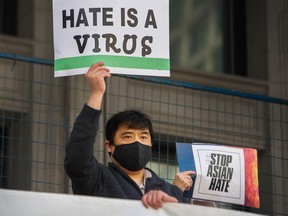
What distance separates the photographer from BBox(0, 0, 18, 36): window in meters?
14.2

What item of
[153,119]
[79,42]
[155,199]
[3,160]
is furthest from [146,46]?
[3,160]

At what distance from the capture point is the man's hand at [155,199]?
27.2ft

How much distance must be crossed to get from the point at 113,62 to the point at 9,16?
16.7 ft

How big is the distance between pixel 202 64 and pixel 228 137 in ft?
8.75

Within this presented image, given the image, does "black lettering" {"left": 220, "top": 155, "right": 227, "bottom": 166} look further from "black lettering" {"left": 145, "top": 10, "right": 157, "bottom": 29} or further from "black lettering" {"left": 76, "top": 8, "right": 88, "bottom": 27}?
"black lettering" {"left": 76, "top": 8, "right": 88, "bottom": 27}

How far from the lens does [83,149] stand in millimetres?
8594

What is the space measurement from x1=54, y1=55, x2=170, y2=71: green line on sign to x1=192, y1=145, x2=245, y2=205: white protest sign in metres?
1.03

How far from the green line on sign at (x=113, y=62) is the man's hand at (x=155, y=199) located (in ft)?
4.44

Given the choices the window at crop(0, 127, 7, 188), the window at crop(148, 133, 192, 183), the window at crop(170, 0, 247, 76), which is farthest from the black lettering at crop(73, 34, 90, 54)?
the window at crop(170, 0, 247, 76)

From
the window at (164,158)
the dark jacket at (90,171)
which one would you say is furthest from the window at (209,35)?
Result: the dark jacket at (90,171)

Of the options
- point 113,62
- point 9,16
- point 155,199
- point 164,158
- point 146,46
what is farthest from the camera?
point 9,16

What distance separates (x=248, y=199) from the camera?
406 inches

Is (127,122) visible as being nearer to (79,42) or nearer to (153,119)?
(79,42)

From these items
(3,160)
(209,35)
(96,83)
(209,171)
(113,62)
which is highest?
(209,35)
